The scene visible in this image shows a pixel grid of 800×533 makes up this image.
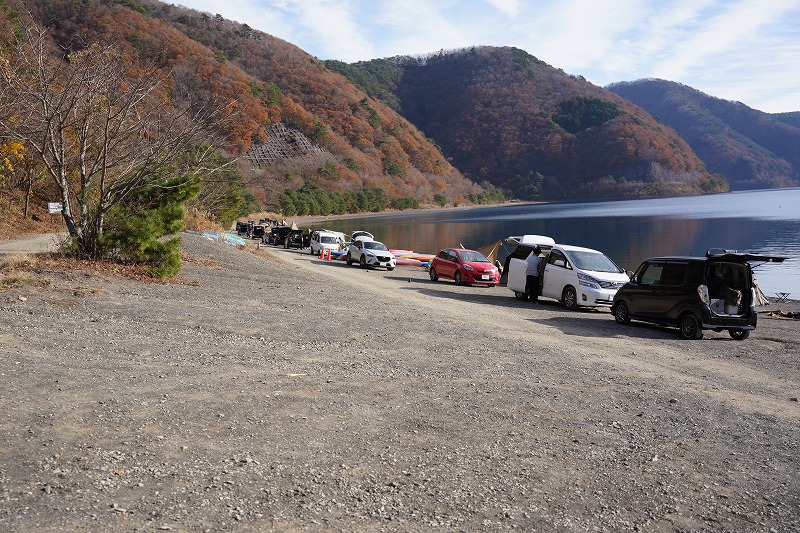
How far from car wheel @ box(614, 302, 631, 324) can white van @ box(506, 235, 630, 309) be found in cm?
164

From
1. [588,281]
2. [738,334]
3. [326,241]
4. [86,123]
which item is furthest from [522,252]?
[326,241]

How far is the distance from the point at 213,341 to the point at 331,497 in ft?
18.7

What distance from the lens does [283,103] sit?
148 metres

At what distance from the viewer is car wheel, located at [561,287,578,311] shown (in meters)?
18.8

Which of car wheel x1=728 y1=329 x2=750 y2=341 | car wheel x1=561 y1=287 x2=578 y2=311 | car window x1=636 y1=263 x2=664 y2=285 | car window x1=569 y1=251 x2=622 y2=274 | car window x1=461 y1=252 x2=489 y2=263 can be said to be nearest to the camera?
car wheel x1=728 y1=329 x2=750 y2=341

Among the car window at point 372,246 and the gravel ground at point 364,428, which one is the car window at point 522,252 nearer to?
the gravel ground at point 364,428

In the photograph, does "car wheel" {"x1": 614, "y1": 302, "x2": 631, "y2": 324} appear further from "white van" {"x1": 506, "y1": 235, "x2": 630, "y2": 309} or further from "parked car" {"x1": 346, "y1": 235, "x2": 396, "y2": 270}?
"parked car" {"x1": 346, "y1": 235, "x2": 396, "y2": 270}

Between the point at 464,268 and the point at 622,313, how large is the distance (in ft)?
36.4

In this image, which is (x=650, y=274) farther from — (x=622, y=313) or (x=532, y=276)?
(x=532, y=276)

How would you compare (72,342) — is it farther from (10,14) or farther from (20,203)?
(10,14)

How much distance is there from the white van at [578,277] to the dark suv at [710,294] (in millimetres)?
2995

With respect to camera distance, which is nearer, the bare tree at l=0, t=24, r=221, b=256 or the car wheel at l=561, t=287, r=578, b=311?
the bare tree at l=0, t=24, r=221, b=256

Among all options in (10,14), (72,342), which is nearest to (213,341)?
(72,342)

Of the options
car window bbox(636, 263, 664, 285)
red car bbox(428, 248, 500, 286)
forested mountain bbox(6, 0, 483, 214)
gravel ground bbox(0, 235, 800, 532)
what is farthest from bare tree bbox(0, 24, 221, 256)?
forested mountain bbox(6, 0, 483, 214)
